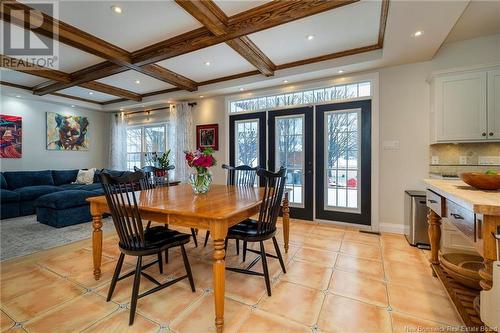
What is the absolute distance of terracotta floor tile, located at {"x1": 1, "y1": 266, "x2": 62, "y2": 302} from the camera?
1958mm

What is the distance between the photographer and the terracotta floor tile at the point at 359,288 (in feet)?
6.09

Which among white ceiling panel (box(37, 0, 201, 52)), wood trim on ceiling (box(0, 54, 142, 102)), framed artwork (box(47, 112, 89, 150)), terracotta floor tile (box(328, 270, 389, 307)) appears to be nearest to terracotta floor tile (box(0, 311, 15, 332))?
terracotta floor tile (box(328, 270, 389, 307))

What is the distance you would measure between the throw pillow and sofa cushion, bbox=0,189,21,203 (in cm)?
131

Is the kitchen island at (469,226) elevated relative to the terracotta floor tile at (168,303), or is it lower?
elevated

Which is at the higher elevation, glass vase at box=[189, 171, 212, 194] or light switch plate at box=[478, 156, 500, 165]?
light switch plate at box=[478, 156, 500, 165]

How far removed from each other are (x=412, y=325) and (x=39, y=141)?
7.58m

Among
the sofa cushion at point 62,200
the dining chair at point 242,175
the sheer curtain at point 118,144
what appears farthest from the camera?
the sheer curtain at point 118,144

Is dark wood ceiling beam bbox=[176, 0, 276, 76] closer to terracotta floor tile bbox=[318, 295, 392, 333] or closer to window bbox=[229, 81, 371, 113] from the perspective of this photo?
window bbox=[229, 81, 371, 113]

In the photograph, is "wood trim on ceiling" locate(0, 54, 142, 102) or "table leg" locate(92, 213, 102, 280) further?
"wood trim on ceiling" locate(0, 54, 142, 102)

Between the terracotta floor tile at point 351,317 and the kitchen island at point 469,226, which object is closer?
the kitchen island at point 469,226

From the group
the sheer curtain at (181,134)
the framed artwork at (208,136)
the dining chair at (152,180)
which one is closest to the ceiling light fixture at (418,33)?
the dining chair at (152,180)

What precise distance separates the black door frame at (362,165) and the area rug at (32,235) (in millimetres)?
3602

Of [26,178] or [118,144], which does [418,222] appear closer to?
[118,144]

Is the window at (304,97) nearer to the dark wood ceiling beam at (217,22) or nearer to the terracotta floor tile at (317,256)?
the dark wood ceiling beam at (217,22)
